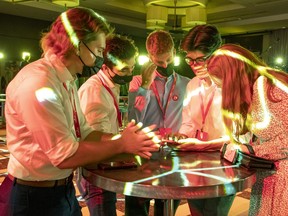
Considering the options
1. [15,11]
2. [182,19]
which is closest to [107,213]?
[15,11]

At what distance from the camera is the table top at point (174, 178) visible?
121cm

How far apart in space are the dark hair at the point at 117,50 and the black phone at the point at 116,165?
75cm

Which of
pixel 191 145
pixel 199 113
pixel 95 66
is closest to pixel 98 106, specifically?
pixel 95 66

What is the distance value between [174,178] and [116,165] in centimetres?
27

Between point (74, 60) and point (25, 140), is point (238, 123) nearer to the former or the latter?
point (74, 60)

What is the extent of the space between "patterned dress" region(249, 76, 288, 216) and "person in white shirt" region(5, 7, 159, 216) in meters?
0.46

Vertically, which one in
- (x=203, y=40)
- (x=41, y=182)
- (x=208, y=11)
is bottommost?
(x=41, y=182)

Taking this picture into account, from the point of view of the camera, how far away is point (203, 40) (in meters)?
2.05

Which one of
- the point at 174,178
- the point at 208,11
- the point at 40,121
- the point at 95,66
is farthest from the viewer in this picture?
the point at 208,11

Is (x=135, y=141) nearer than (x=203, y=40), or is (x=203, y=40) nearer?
(x=135, y=141)

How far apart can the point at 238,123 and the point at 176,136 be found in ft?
1.63

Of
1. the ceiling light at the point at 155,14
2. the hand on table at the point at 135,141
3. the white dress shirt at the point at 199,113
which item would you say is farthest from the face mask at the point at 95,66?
the ceiling light at the point at 155,14

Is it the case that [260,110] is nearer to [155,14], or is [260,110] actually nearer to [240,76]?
[240,76]

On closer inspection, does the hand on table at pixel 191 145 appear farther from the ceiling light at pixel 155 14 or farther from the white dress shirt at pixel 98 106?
the ceiling light at pixel 155 14
